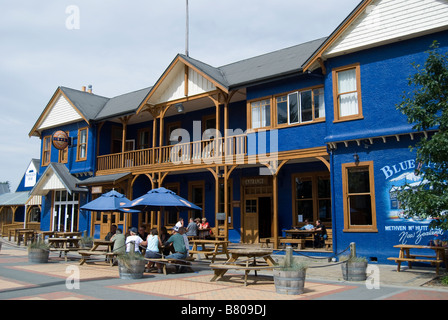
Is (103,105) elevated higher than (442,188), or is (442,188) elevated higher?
(103,105)

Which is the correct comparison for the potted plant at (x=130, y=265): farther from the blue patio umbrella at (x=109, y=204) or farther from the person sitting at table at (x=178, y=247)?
the blue patio umbrella at (x=109, y=204)

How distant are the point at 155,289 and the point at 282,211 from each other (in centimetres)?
1030

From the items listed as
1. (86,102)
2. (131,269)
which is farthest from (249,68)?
(86,102)

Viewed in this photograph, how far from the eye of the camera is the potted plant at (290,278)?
8.43 metres

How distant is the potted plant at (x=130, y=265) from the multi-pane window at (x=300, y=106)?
343 inches

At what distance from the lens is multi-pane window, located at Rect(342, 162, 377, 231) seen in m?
13.9

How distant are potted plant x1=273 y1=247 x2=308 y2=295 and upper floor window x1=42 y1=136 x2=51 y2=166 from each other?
23396 millimetres

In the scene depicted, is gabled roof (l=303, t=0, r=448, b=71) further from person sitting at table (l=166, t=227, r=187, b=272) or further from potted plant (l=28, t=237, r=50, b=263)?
potted plant (l=28, t=237, r=50, b=263)

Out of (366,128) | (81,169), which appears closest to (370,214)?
(366,128)
